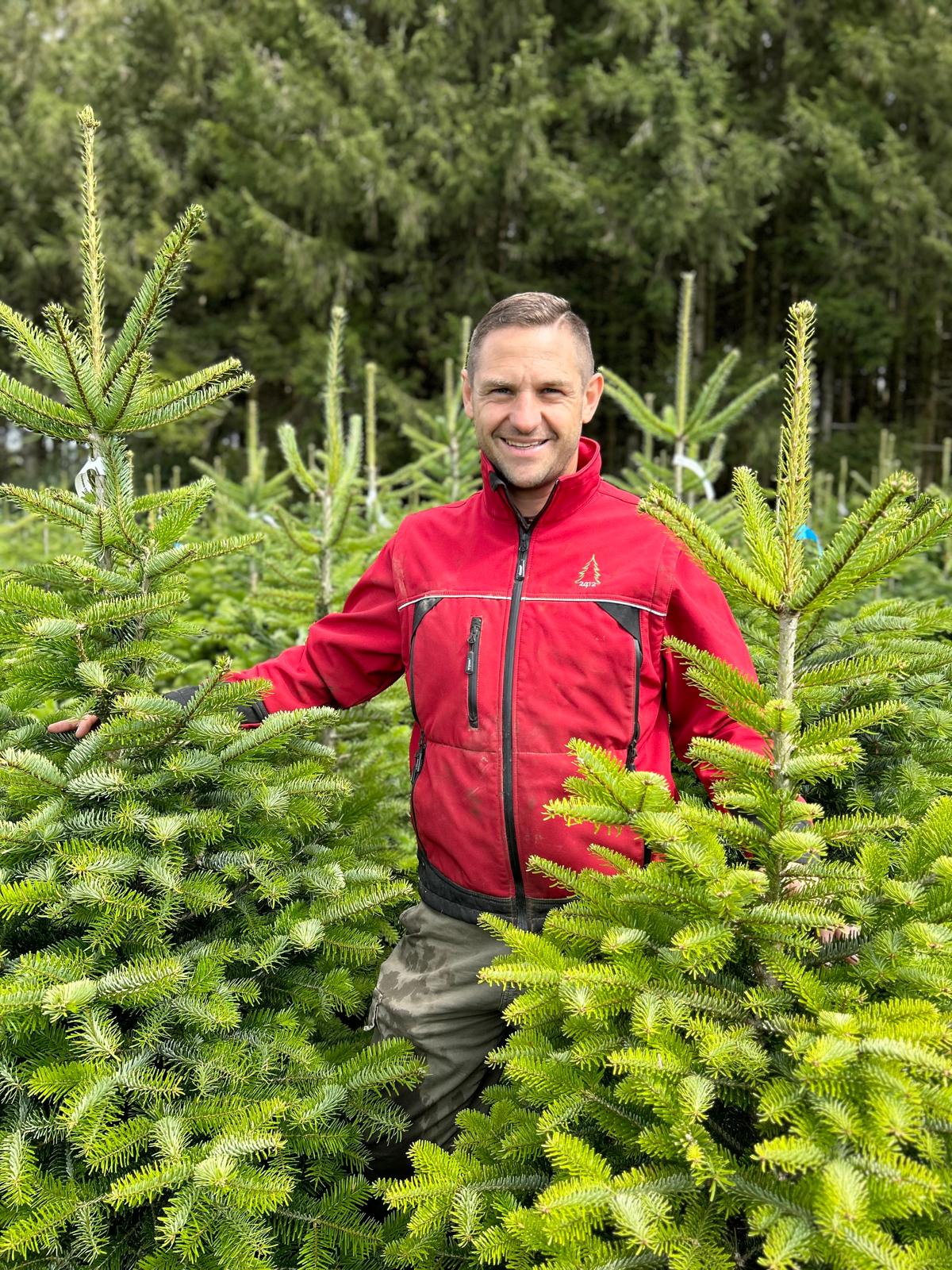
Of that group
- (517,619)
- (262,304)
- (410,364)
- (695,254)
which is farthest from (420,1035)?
(262,304)

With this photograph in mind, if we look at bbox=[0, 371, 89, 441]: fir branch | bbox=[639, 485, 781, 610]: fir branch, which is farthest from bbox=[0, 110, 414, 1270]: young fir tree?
bbox=[639, 485, 781, 610]: fir branch

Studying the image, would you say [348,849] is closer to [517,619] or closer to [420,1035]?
[420,1035]

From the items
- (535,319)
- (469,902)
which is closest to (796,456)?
(535,319)

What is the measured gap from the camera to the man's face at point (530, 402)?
2482mm

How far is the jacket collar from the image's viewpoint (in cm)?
252

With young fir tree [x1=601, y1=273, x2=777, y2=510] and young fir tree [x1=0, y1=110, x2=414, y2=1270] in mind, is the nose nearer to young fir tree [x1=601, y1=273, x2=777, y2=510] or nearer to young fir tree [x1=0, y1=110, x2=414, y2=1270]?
young fir tree [x1=0, y1=110, x2=414, y2=1270]

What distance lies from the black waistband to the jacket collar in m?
0.99

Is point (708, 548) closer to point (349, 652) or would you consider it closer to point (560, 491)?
point (560, 491)

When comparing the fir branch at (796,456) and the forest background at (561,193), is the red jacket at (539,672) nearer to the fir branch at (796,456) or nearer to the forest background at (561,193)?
the fir branch at (796,456)

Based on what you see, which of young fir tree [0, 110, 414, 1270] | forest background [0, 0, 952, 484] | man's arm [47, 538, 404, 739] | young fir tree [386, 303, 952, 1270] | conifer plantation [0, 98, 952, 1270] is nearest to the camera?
young fir tree [386, 303, 952, 1270]

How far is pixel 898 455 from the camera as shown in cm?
2208

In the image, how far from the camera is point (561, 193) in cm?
2050

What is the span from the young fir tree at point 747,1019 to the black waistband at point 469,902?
399 millimetres

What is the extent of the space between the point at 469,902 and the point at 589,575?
2.99ft
